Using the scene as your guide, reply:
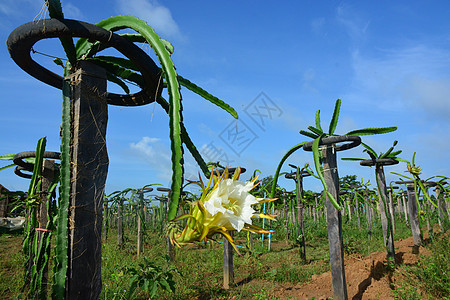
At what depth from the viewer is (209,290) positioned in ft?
14.9

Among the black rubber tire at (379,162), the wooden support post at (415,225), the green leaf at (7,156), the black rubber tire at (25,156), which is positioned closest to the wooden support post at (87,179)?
the black rubber tire at (25,156)

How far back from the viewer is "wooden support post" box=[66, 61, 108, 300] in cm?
122

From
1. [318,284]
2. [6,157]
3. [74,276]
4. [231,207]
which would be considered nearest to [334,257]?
[318,284]

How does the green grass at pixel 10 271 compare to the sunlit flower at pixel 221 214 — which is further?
the green grass at pixel 10 271

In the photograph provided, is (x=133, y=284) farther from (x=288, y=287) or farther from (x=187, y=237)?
(x=187, y=237)

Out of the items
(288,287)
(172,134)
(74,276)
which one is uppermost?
(172,134)

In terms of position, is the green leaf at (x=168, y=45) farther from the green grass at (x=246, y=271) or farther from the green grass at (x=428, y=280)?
the green grass at (x=428, y=280)

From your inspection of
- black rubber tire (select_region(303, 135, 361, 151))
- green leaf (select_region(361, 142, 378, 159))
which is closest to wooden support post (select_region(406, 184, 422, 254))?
green leaf (select_region(361, 142, 378, 159))

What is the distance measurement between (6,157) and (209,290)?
130 inches

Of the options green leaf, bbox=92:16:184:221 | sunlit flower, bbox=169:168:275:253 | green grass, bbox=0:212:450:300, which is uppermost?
green leaf, bbox=92:16:184:221

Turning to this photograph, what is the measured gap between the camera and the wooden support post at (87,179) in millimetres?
1216

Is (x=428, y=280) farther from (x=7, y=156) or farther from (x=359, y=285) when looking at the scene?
(x=7, y=156)

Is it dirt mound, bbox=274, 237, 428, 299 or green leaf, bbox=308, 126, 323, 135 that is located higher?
green leaf, bbox=308, 126, 323, 135

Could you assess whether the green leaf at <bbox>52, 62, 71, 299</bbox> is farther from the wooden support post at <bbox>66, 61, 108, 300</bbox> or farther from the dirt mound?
the dirt mound
